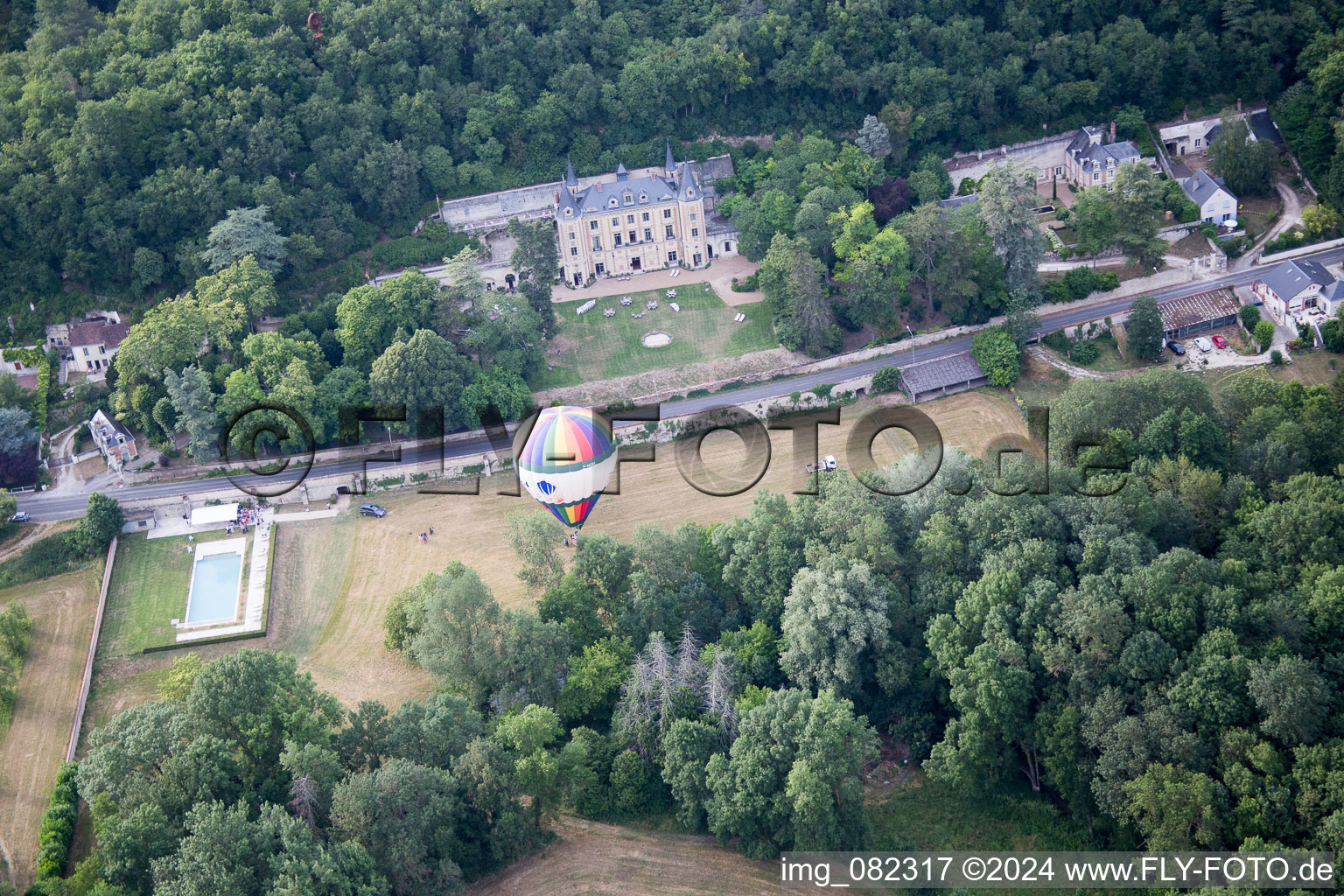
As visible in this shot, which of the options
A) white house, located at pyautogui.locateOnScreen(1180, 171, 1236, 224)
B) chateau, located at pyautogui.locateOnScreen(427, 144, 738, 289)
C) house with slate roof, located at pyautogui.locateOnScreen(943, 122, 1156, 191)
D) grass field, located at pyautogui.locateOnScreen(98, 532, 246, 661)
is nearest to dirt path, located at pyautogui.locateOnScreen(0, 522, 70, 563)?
grass field, located at pyautogui.locateOnScreen(98, 532, 246, 661)

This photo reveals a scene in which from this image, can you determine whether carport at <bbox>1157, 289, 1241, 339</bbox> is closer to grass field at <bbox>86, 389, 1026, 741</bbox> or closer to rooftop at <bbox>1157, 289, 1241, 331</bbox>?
rooftop at <bbox>1157, 289, 1241, 331</bbox>

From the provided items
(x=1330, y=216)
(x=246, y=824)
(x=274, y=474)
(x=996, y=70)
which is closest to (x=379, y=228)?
(x=274, y=474)

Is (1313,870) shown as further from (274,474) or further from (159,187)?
(159,187)

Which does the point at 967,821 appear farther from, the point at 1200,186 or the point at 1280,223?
the point at 1200,186

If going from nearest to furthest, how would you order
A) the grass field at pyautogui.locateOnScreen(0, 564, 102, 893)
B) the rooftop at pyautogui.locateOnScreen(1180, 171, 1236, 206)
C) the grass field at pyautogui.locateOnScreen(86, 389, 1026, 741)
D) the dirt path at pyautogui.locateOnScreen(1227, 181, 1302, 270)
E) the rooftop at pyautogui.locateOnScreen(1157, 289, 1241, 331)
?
the grass field at pyautogui.locateOnScreen(0, 564, 102, 893) → the grass field at pyautogui.locateOnScreen(86, 389, 1026, 741) → the rooftop at pyautogui.locateOnScreen(1157, 289, 1241, 331) → the dirt path at pyautogui.locateOnScreen(1227, 181, 1302, 270) → the rooftop at pyautogui.locateOnScreen(1180, 171, 1236, 206)

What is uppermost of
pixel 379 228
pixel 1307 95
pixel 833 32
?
pixel 833 32

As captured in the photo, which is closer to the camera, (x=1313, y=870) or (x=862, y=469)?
(x=1313, y=870)

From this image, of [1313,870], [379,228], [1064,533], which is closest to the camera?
[1313,870]

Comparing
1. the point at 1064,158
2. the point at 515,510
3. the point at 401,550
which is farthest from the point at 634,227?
the point at 1064,158
